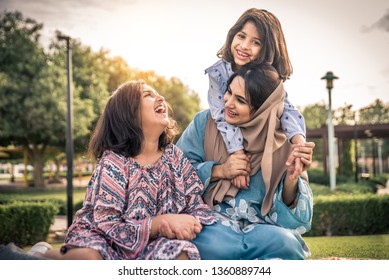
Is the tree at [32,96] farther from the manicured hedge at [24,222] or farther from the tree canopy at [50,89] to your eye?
the manicured hedge at [24,222]

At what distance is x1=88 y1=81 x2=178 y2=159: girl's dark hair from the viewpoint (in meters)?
2.18

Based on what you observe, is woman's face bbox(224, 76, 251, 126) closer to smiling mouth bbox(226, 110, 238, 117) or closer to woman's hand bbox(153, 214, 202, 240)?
smiling mouth bbox(226, 110, 238, 117)

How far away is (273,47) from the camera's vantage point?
7.85ft

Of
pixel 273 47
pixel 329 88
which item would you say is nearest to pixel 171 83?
pixel 329 88

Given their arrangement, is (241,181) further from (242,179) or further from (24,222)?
(24,222)

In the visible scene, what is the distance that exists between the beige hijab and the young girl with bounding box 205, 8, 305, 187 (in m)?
0.07

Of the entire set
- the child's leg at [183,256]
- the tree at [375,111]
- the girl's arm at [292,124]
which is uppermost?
the tree at [375,111]

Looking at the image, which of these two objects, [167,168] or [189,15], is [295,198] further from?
[189,15]

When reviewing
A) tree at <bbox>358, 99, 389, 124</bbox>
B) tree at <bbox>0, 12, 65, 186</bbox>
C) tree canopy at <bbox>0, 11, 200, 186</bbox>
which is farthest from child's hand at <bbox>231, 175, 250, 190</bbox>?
tree at <bbox>0, 12, 65, 186</bbox>

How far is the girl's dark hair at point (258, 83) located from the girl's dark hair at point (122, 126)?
18.5 inches

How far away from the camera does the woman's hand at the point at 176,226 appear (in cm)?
199

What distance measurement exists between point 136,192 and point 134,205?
5 cm

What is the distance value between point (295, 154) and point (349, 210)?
3.18 metres

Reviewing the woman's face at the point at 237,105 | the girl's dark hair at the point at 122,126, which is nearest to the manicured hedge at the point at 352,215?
the woman's face at the point at 237,105
